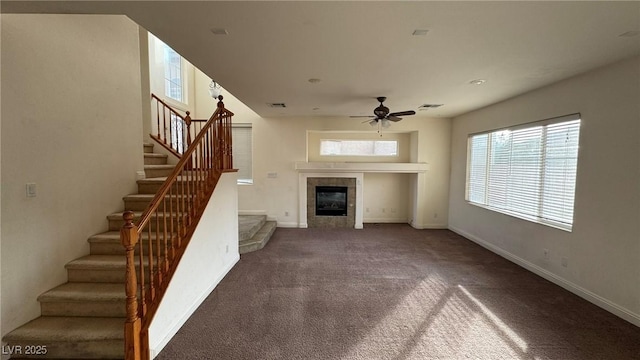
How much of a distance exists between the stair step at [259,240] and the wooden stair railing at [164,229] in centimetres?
157

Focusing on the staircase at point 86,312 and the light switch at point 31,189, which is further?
the light switch at point 31,189

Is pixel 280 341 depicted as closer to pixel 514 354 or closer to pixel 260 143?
pixel 514 354

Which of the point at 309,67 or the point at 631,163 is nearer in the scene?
the point at 631,163

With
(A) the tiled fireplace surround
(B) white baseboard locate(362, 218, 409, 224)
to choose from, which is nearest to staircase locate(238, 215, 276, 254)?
(A) the tiled fireplace surround

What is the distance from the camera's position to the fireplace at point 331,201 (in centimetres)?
650

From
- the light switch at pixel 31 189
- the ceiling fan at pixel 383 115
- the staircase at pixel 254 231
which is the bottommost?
the staircase at pixel 254 231

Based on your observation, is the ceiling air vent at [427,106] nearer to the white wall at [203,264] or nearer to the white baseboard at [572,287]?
the white baseboard at [572,287]

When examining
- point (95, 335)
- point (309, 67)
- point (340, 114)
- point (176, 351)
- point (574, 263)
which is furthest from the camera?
point (340, 114)

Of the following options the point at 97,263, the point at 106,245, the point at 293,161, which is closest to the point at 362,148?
the point at 293,161

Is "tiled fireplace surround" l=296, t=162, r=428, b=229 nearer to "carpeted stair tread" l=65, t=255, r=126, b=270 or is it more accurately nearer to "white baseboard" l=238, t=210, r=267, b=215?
"white baseboard" l=238, t=210, r=267, b=215

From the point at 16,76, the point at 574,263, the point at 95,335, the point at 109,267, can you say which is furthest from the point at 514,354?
the point at 16,76

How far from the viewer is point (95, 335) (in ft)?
6.77

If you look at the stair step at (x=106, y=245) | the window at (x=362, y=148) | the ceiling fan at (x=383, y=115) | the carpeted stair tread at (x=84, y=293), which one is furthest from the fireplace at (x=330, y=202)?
the carpeted stair tread at (x=84, y=293)

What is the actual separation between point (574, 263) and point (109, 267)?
512 cm
